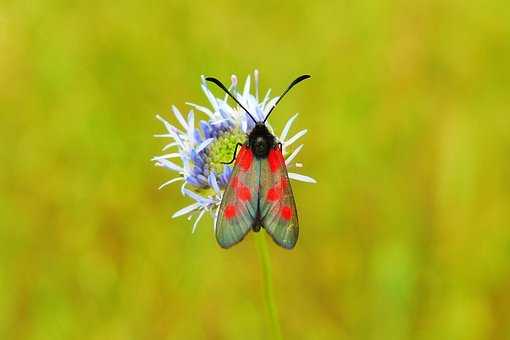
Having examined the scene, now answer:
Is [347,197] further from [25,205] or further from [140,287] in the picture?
[25,205]

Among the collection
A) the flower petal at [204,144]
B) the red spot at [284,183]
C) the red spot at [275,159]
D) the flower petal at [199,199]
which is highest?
the flower petal at [204,144]

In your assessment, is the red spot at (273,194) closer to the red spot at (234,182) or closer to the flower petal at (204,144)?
the red spot at (234,182)

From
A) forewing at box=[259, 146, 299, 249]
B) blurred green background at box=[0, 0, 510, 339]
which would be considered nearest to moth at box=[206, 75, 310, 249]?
forewing at box=[259, 146, 299, 249]

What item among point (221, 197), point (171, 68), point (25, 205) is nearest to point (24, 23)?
point (171, 68)

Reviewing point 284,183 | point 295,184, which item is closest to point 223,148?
point 284,183

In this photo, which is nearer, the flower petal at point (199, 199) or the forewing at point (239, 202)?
the forewing at point (239, 202)

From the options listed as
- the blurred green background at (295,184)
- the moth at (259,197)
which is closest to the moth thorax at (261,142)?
the moth at (259,197)

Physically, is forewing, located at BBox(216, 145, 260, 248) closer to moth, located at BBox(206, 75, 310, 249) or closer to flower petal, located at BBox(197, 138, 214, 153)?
moth, located at BBox(206, 75, 310, 249)
